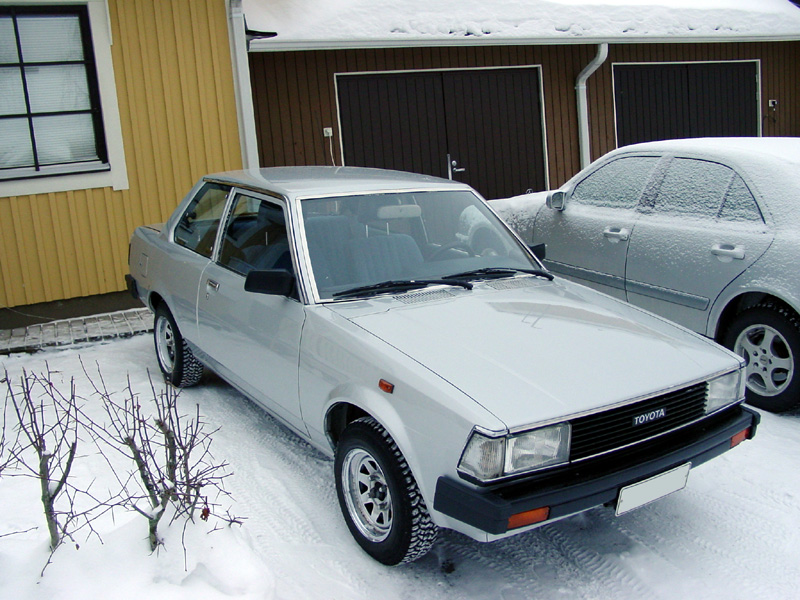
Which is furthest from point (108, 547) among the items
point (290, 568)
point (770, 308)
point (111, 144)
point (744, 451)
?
point (111, 144)

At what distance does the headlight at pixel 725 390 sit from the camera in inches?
136

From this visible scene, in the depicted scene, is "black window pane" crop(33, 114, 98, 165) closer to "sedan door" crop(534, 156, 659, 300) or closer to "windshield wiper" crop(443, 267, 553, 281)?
"sedan door" crop(534, 156, 659, 300)

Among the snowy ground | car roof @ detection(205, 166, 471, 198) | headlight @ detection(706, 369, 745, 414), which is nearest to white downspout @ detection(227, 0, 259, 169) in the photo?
car roof @ detection(205, 166, 471, 198)

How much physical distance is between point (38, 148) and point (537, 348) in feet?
18.5

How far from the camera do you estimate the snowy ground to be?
292 cm

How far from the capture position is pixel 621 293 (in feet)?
19.2

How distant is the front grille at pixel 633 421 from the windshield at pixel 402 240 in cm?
127

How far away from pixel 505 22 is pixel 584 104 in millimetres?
1739

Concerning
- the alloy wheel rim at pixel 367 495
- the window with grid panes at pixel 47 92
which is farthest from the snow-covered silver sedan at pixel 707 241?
the window with grid panes at pixel 47 92

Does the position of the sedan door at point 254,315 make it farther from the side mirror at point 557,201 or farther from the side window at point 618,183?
the side window at point 618,183

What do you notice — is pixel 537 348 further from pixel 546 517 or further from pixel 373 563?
pixel 373 563

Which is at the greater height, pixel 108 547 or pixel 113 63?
pixel 113 63

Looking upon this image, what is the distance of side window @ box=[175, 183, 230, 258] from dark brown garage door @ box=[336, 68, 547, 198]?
480 cm

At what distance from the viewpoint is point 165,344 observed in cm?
575
